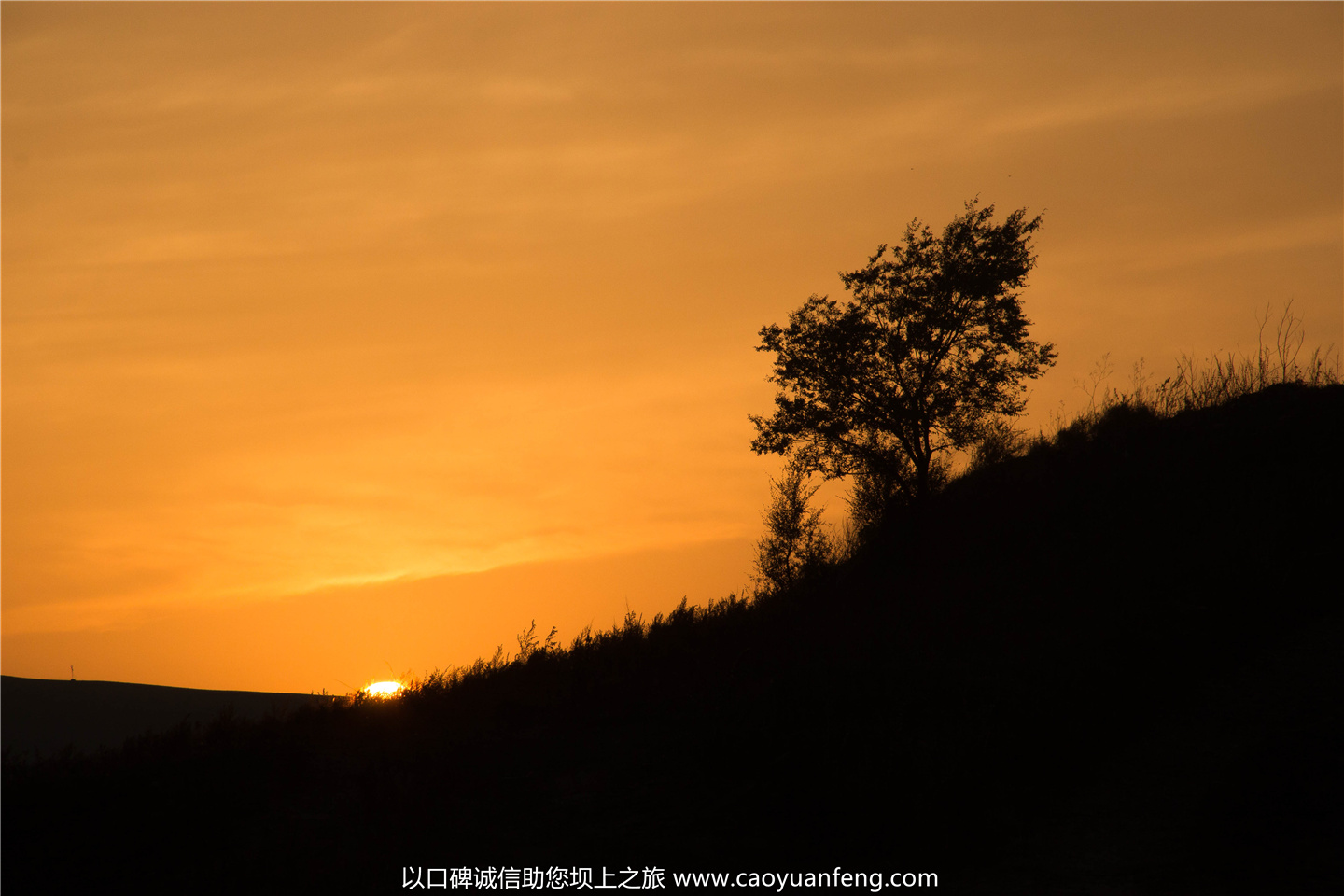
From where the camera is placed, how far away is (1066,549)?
1659 cm

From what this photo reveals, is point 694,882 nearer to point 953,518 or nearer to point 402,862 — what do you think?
point 402,862

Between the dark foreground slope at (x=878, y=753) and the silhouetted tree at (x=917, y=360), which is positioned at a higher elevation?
the silhouetted tree at (x=917, y=360)

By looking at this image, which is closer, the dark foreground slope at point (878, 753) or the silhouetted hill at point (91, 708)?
the dark foreground slope at point (878, 753)

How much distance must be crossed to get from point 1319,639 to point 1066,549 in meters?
4.37

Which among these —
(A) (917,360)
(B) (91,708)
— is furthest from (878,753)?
(B) (91,708)

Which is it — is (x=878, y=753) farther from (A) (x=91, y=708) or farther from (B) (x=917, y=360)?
(A) (x=91, y=708)

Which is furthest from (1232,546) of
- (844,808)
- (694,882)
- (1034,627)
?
(694,882)

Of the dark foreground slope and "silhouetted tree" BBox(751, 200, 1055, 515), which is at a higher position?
"silhouetted tree" BBox(751, 200, 1055, 515)

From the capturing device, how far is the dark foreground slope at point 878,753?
29.8 ft

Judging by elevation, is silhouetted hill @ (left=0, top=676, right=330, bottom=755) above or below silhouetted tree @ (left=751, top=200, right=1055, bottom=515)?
below

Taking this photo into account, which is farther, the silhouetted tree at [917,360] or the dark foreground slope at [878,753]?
the silhouetted tree at [917,360]

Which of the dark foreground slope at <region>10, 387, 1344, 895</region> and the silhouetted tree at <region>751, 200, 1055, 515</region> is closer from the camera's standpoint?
Result: the dark foreground slope at <region>10, 387, 1344, 895</region>

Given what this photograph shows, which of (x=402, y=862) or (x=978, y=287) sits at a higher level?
(x=978, y=287)

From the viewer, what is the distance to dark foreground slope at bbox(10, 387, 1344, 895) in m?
9.09
